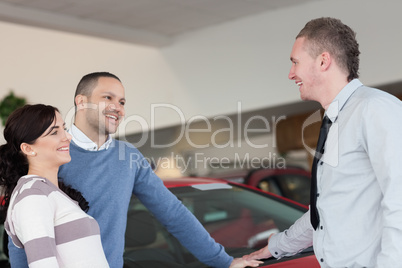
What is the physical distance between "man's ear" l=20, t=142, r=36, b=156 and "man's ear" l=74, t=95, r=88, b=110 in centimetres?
43

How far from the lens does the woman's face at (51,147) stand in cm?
179

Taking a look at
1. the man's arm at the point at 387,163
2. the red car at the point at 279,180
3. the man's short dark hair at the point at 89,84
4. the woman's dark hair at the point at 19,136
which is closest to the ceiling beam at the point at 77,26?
the red car at the point at 279,180

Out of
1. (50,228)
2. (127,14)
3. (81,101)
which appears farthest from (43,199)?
(127,14)

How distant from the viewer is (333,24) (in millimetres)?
1722

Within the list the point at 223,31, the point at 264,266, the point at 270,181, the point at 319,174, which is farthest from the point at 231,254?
the point at 223,31

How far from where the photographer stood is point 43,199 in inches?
64.1

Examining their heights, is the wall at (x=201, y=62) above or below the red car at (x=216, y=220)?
above

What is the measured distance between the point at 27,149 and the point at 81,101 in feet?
1.50

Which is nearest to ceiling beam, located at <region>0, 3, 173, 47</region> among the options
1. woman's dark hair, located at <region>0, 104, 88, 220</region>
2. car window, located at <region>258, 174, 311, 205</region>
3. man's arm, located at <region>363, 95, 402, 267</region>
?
car window, located at <region>258, 174, 311, 205</region>

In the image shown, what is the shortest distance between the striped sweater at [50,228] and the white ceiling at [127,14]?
463 cm

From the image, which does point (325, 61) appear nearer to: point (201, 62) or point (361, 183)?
point (361, 183)

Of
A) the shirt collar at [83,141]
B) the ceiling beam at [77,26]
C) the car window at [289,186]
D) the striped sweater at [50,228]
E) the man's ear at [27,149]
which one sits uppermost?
the ceiling beam at [77,26]

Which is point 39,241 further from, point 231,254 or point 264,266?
point 231,254

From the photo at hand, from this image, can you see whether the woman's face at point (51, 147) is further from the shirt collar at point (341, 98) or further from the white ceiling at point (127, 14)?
the white ceiling at point (127, 14)
